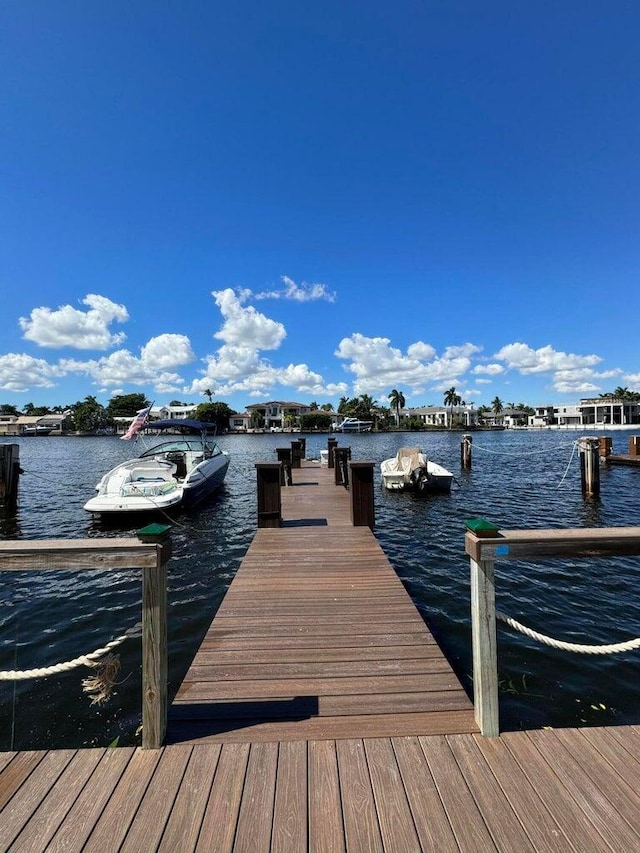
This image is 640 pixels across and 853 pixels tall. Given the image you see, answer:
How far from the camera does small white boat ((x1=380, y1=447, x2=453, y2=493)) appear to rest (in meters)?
14.7

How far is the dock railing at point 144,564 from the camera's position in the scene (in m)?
2.17

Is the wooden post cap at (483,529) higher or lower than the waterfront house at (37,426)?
lower

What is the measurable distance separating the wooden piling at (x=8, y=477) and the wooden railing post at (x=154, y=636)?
15036mm

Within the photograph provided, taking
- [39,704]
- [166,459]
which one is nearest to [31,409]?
[166,459]

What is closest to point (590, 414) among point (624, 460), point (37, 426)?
point (624, 460)

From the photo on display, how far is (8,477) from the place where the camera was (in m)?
14.1

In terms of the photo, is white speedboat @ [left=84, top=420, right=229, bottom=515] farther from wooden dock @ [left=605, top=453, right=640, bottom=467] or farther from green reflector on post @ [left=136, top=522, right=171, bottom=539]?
wooden dock @ [left=605, top=453, right=640, bottom=467]

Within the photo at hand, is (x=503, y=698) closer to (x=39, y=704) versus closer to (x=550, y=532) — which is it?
(x=550, y=532)

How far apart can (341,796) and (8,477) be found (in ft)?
53.3

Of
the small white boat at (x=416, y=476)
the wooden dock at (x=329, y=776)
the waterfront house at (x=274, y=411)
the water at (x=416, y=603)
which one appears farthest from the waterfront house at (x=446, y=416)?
the wooden dock at (x=329, y=776)

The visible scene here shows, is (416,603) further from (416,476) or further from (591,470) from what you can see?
(591,470)

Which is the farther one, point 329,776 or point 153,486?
point 153,486

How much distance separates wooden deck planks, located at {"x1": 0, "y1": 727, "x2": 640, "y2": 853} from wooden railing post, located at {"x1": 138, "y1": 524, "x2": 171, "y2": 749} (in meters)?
0.15

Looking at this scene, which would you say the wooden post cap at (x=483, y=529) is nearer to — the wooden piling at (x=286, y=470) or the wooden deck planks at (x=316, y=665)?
the wooden deck planks at (x=316, y=665)
